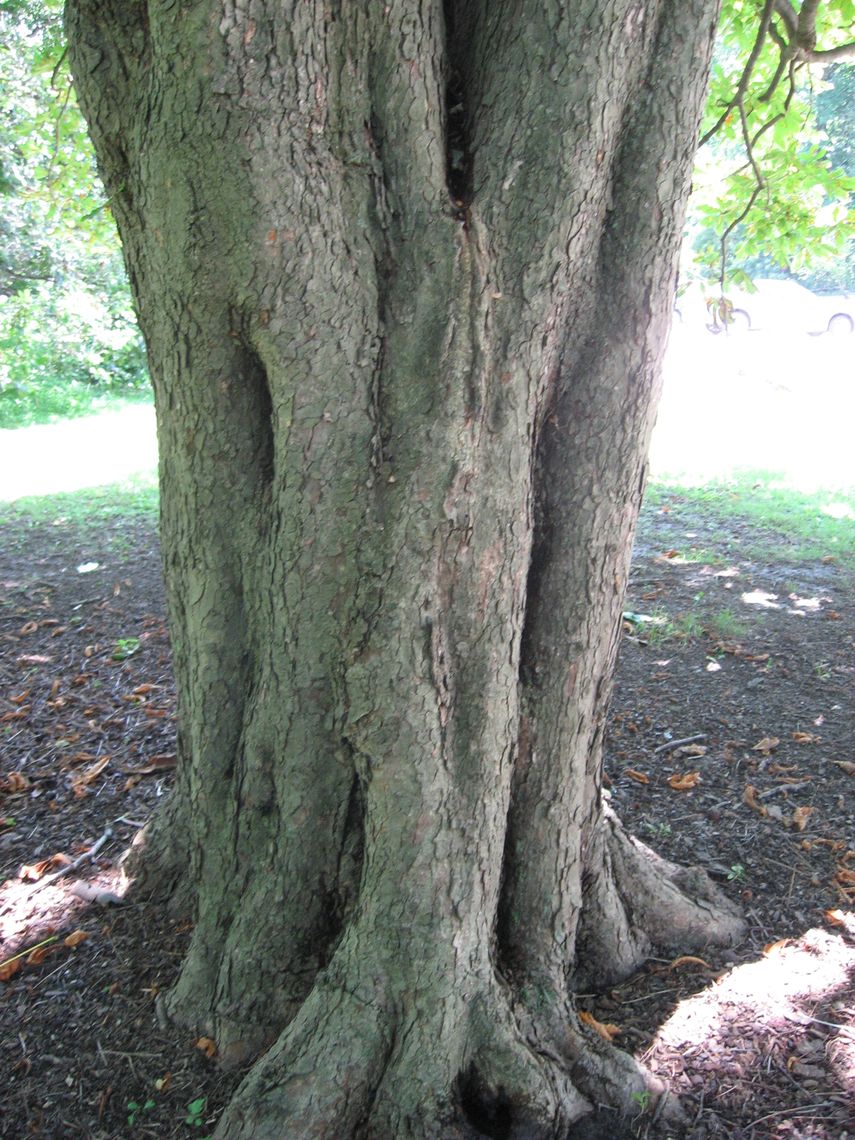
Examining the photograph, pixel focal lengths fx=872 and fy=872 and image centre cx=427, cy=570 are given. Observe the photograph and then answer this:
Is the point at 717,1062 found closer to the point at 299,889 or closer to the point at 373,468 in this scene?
the point at 299,889

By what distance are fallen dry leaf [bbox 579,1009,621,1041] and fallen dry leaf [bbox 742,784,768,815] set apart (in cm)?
131

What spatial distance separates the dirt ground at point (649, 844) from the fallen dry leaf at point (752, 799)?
0.5 inches

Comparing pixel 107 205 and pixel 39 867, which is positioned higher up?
pixel 107 205

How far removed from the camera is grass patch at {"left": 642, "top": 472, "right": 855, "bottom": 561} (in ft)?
24.2

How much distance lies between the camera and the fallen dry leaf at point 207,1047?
8.29 feet

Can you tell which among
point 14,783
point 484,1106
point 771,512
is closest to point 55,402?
point 771,512

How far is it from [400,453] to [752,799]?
2.43 m

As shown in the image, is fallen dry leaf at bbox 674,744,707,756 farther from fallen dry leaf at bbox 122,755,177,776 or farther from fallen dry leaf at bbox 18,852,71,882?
fallen dry leaf at bbox 18,852,71,882

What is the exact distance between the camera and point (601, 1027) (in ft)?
8.55

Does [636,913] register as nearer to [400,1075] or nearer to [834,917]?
[834,917]

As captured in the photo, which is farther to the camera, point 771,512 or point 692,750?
point 771,512

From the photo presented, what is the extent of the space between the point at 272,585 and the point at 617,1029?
1.69 m

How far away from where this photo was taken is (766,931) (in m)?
2.97

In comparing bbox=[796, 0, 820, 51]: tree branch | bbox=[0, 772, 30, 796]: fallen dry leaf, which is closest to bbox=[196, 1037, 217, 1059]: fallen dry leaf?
bbox=[0, 772, 30, 796]: fallen dry leaf
